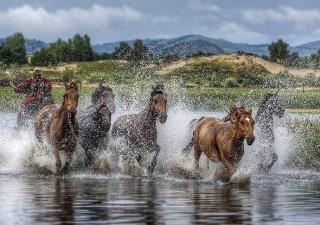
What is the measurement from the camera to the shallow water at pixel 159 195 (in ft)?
55.3

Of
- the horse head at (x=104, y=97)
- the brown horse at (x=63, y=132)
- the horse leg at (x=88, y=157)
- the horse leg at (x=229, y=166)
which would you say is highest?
the horse head at (x=104, y=97)

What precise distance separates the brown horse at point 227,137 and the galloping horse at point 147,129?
1175 millimetres

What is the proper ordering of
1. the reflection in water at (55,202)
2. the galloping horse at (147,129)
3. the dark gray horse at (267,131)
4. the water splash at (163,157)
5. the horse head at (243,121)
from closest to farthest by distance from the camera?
1. the reflection in water at (55,202)
2. the horse head at (243,121)
3. the galloping horse at (147,129)
4. the water splash at (163,157)
5. the dark gray horse at (267,131)

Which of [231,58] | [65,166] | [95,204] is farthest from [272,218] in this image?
[231,58]

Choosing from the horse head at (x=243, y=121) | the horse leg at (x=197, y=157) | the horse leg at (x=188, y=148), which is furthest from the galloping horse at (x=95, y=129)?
the horse head at (x=243, y=121)

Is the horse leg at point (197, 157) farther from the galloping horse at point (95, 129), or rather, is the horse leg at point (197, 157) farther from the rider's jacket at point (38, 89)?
the rider's jacket at point (38, 89)

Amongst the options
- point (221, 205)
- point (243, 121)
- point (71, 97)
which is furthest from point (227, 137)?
point (221, 205)

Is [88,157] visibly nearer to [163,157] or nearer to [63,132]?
[63,132]

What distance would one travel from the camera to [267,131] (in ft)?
86.4

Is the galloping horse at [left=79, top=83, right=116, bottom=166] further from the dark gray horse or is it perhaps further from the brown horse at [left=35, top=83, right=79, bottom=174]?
the dark gray horse

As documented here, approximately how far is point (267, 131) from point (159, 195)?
6574 mm

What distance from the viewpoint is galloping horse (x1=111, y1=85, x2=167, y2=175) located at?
24.8 meters

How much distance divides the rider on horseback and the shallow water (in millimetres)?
866

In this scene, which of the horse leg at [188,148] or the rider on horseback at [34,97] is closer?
the horse leg at [188,148]
